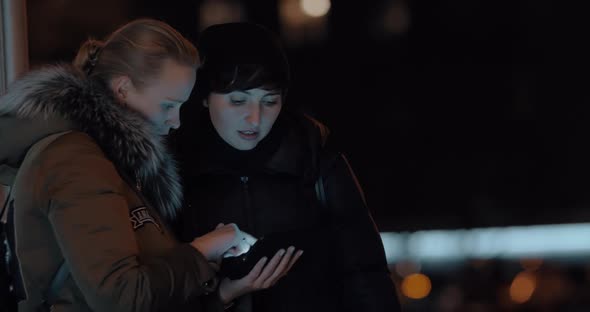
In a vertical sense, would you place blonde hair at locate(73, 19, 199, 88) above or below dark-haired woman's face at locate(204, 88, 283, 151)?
above

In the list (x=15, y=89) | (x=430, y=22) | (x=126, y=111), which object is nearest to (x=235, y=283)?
(x=126, y=111)

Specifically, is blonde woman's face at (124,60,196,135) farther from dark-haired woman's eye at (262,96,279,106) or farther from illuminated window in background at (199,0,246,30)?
illuminated window in background at (199,0,246,30)

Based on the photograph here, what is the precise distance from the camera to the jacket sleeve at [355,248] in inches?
115

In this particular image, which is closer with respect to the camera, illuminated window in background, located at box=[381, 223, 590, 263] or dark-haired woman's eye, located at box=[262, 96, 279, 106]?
dark-haired woman's eye, located at box=[262, 96, 279, 106]

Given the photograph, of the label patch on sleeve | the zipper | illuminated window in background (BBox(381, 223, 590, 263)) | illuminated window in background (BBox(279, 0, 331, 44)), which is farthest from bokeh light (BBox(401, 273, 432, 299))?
the label patch on sleeve

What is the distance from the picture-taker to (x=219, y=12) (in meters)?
13.1

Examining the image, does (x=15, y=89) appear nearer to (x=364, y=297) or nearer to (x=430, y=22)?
(x=364, y=297)

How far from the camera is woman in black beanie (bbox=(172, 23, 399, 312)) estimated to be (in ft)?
9.45

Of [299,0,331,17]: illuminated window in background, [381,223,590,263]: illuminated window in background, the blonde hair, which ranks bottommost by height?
[381,223,590,263]: illuminated window in background

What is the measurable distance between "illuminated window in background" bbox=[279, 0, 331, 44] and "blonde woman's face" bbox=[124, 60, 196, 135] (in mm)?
12554

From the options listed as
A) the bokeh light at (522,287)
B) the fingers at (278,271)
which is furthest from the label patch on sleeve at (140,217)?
the bokeh light at (522,287)

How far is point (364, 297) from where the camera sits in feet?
9.57

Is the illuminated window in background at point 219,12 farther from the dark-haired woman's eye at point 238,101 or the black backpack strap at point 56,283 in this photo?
the black backpack strap at point 56,283

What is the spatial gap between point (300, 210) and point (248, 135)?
279mm
